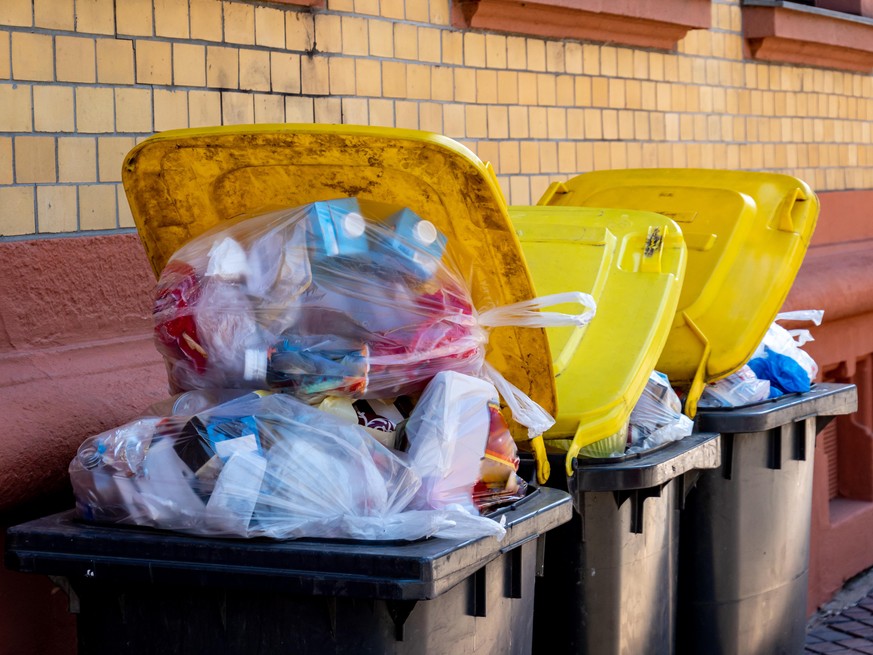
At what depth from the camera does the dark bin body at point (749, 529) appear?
391cm

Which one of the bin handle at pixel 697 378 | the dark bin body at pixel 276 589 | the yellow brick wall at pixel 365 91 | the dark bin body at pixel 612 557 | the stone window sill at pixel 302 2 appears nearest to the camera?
the dark bin body at pixel 276 589

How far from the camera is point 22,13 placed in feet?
10.8

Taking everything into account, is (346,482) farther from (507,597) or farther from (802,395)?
(802,395)

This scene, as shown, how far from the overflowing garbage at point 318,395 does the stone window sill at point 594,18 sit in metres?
2.32

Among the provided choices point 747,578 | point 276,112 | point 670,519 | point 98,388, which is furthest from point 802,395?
point 98,388

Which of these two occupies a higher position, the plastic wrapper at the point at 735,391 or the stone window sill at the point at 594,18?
the stone window sill at the point at 594,18

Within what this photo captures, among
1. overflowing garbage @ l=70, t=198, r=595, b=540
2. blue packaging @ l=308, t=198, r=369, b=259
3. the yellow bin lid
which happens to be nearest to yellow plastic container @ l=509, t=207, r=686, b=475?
the yellow bin lid

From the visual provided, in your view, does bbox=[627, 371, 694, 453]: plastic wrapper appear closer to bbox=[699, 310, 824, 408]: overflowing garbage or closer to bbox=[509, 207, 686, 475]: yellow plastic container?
bbox=[509, 207, 686, 475]: yellow plastic container

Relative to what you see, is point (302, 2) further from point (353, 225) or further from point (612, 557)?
point (612, 557)

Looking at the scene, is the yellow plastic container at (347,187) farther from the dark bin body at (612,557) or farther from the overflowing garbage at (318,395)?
the dark bin body at (612,557)

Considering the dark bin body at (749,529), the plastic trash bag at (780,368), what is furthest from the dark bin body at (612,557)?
the plastic trash bag at (780,368)

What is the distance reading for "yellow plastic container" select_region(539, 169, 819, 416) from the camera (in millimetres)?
3893

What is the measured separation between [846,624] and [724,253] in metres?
2.67

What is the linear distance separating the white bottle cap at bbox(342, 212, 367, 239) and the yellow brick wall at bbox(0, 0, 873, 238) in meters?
1.03
